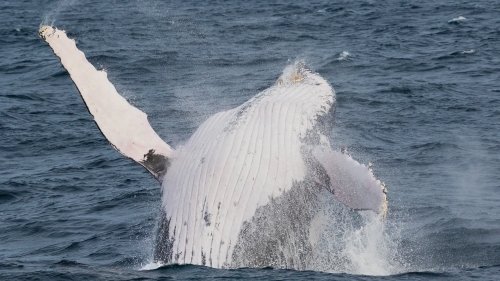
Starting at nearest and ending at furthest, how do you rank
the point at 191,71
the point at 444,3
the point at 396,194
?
the point at 396,194 → the point at 191,71 → the point at 444,3

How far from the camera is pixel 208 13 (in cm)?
5497

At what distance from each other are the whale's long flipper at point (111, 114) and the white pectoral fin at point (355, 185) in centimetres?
224

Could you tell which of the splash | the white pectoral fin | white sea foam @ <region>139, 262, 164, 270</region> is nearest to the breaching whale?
the white pectoral fin

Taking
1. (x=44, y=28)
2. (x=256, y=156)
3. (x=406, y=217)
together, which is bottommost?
(x=406, y=217)

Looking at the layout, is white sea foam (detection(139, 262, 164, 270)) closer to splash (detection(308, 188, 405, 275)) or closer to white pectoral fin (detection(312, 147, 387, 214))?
splash (detection(308, 188, 405, 275))

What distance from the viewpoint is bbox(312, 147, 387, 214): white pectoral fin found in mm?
11250

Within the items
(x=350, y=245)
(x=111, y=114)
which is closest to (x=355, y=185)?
(x=350, y=245)

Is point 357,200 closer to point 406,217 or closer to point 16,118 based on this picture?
point 406,217

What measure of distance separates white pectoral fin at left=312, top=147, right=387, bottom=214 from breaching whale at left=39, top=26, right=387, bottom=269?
1cm

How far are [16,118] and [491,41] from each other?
20.7 metres

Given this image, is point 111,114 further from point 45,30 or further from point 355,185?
point 355,185

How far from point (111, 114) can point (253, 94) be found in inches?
635

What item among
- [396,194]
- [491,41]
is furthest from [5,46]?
[396,194]

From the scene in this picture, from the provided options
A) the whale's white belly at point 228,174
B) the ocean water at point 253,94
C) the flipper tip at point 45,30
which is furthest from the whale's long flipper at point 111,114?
the ocean water at point 253,94
